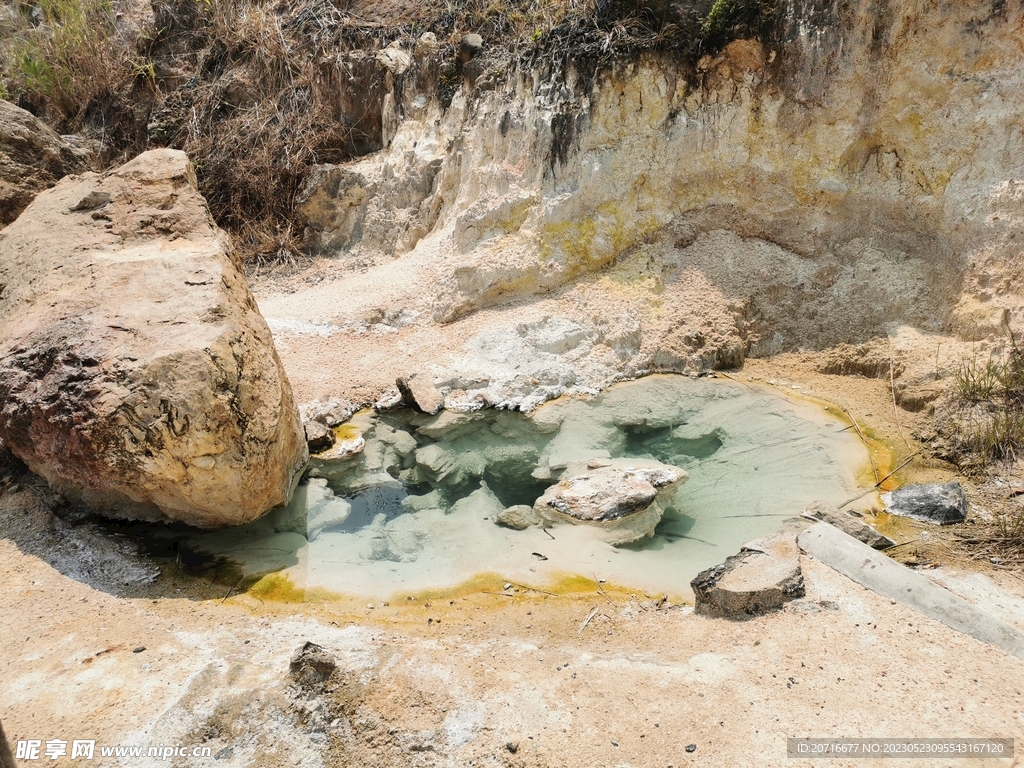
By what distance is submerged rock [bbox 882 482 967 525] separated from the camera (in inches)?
156

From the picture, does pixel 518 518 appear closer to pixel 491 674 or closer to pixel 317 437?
pixel 491 674

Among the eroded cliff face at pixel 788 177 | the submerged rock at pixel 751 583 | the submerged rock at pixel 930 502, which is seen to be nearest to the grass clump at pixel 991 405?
the eroded cliff face at pixel 788 177

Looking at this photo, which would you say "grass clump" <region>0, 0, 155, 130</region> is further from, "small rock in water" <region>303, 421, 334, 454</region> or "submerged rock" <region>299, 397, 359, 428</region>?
"small rock in water" <region>303, 421, 334, 454</region>

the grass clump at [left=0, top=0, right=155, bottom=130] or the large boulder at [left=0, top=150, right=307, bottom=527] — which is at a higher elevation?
the grass clump at [left=0, top=0, right=155, bottom=130]

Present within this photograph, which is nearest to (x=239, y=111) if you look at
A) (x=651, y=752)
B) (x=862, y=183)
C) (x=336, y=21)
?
(x=336, y=21)

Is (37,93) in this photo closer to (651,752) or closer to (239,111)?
(239,111)

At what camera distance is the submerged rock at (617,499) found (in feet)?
13.3

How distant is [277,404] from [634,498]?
197cm

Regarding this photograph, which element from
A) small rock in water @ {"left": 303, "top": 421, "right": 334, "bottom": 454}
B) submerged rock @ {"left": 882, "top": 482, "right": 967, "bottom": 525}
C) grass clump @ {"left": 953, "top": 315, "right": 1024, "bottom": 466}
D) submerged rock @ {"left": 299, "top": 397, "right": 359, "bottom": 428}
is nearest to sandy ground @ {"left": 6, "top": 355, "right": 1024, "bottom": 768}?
submerged rock @ {"left": 882, "top": 482, "right": 967, "bottom": 525}

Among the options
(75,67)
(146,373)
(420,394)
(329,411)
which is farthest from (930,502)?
(75,67)

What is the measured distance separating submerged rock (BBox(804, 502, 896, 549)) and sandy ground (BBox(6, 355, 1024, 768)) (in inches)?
12.1

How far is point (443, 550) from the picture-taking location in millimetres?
3947

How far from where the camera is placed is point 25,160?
578cm

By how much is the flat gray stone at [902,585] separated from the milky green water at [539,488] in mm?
455
